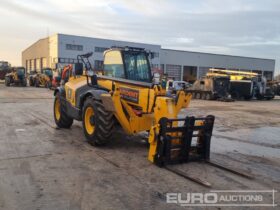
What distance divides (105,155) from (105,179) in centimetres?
152

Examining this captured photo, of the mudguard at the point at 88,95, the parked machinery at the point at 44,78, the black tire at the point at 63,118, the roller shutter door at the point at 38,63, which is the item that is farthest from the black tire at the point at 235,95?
the roller shutter door at the point at 38,63

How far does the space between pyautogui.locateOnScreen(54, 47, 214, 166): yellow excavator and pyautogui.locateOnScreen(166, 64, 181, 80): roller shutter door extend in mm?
50103

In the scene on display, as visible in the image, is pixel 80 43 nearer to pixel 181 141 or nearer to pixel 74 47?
pixel 74 47

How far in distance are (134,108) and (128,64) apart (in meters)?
1.26

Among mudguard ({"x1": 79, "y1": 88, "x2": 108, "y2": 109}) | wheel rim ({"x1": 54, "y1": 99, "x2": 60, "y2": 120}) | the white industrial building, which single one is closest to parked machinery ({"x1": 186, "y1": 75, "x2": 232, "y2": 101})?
the white industrial building

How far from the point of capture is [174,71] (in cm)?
6000

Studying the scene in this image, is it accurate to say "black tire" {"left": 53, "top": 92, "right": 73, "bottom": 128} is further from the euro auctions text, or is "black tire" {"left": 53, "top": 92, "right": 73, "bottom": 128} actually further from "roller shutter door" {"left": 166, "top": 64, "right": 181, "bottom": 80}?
"roller shutter door" {"left": 166, "top": 64, "right": 181, "bottom": 80}

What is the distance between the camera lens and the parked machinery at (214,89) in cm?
2742

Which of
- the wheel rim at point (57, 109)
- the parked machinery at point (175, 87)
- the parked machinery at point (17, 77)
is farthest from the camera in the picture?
the parked machinery at point (17, 77)

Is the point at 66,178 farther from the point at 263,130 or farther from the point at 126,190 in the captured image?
the point at 263,130

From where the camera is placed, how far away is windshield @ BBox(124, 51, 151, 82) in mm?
8211

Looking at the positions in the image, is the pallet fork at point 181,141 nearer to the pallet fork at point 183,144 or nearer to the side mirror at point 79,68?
the pallet fork at point 183,144

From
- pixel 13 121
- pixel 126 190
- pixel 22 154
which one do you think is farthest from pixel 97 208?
pixel 13 121

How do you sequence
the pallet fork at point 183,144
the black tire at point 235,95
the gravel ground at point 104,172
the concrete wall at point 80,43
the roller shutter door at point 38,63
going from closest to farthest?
the gravel ground at point 104,172, the pallet fork at point 183,144, the black tire at point 235,95, the concrete wall at point 80,43, the roller shutter door at point 38,63
